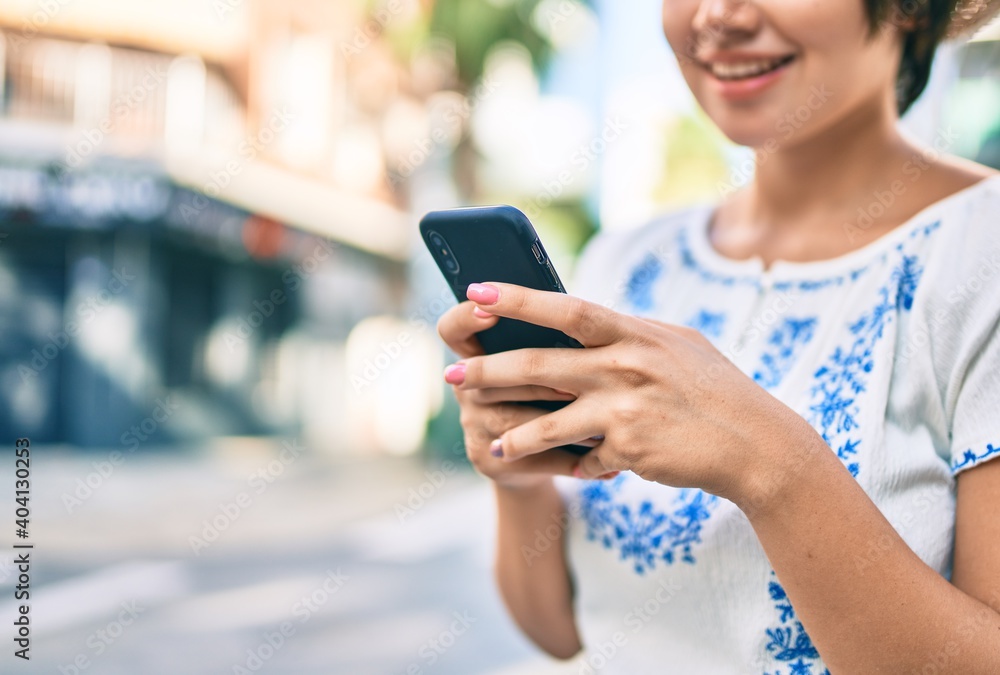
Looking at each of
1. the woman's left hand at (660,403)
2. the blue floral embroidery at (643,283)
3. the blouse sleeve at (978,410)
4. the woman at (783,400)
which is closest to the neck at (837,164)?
the woman at (783,400)

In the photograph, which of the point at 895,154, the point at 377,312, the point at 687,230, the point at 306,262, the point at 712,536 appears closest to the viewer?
the point at 712,536

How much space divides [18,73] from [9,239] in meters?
2.15

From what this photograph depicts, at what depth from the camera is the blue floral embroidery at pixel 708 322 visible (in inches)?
53.8

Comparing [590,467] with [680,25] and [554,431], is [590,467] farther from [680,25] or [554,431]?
[680,25]

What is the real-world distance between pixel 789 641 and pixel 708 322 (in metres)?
0.49

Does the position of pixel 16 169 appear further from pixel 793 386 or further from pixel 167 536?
pixel 793 386

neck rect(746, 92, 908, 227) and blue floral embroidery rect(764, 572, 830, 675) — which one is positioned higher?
neck rect(746, 92, 908, 227)

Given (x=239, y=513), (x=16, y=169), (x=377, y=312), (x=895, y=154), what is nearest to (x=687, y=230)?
(x=895, y=154)

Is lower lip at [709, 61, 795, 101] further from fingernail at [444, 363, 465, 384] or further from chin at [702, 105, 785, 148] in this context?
fingernail at [444, 363, 465, 384]

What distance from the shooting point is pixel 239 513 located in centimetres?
1016

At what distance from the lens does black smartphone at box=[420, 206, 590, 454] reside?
1009 millimetres

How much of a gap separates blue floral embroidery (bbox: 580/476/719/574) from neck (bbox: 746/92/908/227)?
0.48 metres

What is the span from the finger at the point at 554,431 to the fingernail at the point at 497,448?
82 mm

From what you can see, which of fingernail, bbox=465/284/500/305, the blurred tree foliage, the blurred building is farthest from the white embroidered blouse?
the blurred building
